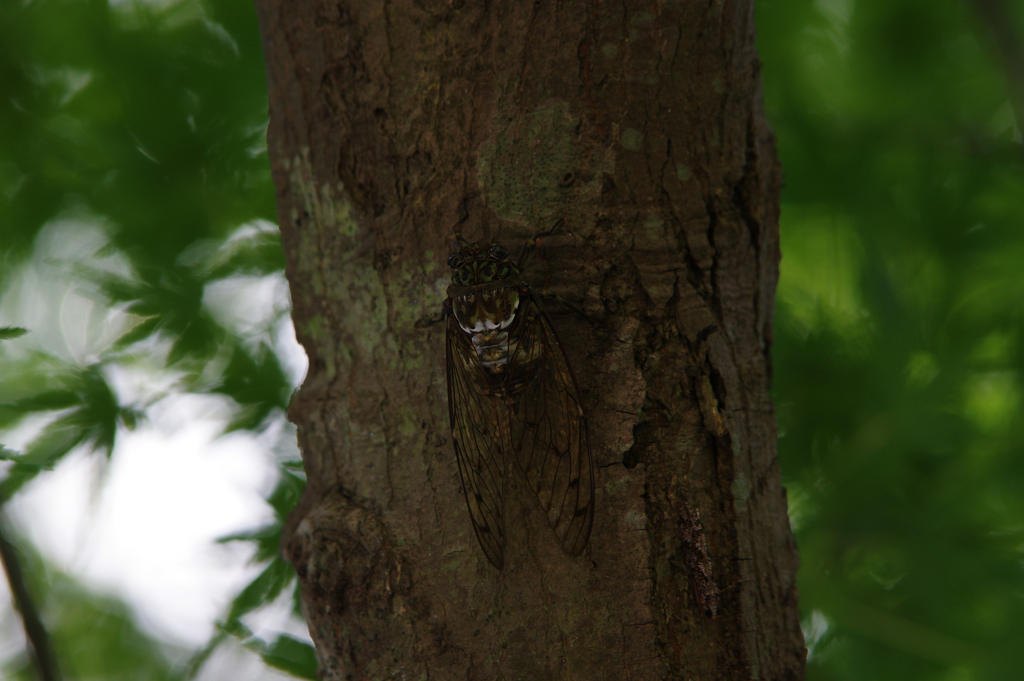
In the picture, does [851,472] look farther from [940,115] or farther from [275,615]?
[275,615]

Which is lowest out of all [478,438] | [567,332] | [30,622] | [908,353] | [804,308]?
[30,622]

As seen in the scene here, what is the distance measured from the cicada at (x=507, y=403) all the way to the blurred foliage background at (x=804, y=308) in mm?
624

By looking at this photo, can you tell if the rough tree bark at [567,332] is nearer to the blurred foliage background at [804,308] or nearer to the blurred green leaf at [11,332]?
the blurred green leaf at [11,332]

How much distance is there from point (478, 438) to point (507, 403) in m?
0.08

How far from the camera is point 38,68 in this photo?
4.34 ft

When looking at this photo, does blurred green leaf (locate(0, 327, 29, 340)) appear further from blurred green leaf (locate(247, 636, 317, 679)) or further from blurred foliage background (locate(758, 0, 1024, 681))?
blurred foliage background (locate(758, 0, 1024, 681))

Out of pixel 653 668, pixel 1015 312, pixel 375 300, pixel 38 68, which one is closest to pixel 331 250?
pixel 375 300

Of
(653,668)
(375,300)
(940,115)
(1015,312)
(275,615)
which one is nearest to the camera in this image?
(653,668)

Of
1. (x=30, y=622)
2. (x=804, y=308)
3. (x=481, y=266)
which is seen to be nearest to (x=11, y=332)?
(x=30, y=622)

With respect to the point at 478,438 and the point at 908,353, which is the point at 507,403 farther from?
the point at 908,353

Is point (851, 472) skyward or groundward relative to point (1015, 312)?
groundward

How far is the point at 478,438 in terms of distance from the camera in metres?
0.89

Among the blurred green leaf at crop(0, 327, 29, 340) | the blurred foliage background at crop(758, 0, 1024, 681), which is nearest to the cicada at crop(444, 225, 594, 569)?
the blurred green leaf at crop(0, 327, 29, 340)

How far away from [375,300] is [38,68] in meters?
1.07
